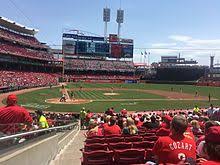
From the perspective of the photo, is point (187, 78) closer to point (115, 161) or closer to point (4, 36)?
point (4, 36)

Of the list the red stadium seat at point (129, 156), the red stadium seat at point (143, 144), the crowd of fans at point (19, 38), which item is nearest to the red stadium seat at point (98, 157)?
the red stadium seat at point (129, 156)

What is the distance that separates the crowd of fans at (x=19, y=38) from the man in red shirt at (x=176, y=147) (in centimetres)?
8943

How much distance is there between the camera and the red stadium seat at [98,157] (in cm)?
762

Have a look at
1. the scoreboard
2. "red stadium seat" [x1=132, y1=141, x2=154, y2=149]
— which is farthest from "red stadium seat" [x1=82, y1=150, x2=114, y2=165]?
the scoreboard

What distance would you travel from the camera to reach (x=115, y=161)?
773 cm

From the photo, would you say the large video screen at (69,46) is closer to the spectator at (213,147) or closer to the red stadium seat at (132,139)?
the red stadium seat at (132,139)

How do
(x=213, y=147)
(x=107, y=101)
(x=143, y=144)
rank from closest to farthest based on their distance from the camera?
(x=213, y=147) → (x=143, y=144) → (x=107, y=101)

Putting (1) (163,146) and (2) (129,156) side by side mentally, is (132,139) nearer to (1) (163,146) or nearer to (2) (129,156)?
(2) (129,156)

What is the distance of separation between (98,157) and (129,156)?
592mm

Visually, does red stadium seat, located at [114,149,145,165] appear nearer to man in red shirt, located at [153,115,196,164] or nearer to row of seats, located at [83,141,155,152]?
row of seats, located at [83,141,155,152]

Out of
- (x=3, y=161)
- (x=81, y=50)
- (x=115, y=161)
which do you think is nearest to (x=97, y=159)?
(x=115, y=161)

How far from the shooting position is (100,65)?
136m

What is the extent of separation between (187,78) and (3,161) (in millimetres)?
126454

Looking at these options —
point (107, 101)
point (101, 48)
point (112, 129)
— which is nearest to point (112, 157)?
point (112, 129)
